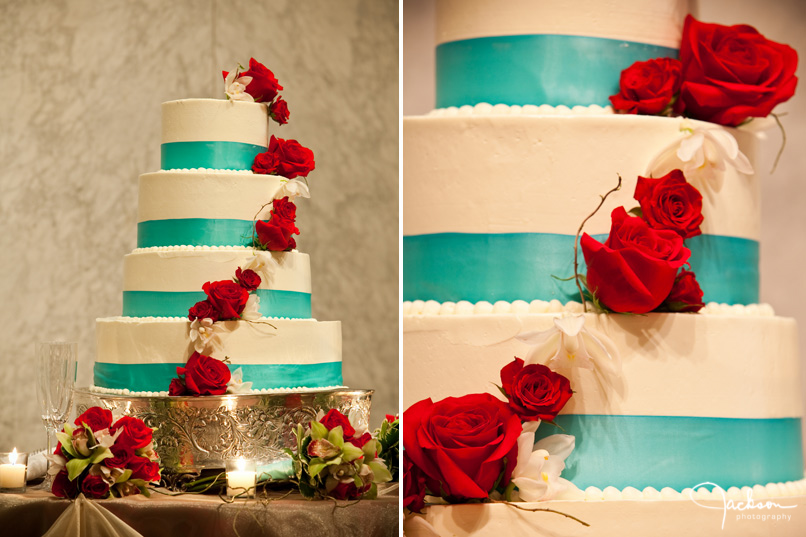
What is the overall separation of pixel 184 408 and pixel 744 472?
3.78 feet

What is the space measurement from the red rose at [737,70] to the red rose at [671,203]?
0.20 meters

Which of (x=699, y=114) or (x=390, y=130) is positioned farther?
(x=390, y=130)

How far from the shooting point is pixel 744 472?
134 cm

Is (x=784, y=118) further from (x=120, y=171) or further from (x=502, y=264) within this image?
(x=120, y=171)

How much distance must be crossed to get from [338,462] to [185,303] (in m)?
0.59

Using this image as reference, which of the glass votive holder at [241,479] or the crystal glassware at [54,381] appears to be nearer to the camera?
the glass votive holder at [241,479]

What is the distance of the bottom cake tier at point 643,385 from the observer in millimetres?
1305

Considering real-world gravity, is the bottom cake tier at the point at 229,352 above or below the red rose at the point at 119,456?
above

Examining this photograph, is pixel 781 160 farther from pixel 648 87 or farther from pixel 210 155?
pixel 210 155

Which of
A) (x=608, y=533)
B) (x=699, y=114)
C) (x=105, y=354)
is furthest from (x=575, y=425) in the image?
(x=105, y=354)

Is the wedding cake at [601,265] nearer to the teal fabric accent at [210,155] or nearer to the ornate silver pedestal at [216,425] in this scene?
the ornate silver pedestal at [216,425]

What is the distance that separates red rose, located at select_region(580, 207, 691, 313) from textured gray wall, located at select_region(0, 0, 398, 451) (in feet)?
1.65

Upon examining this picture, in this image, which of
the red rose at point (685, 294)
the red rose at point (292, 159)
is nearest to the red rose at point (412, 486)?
the red rose at point (685, 294)

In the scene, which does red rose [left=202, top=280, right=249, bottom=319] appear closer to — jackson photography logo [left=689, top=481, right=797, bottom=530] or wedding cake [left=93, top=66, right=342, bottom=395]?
wedding cake [left=93, top=66, right=342, bottom=395]
